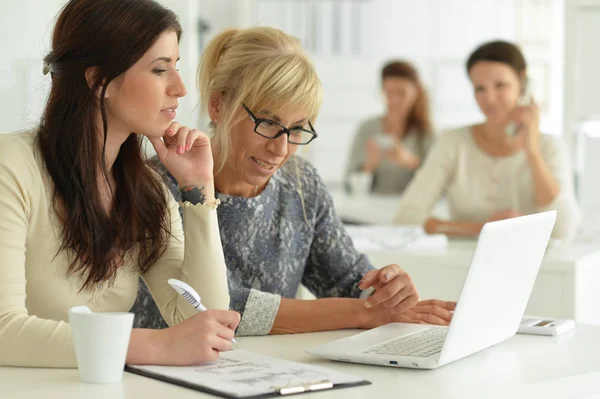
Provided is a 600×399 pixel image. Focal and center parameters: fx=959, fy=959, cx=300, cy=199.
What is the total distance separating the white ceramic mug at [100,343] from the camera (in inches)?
46.8

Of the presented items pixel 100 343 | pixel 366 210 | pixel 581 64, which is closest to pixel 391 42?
pixel 366 210

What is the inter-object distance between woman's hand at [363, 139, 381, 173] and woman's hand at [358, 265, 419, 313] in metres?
3.46

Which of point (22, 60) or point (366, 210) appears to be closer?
point (22, 60)

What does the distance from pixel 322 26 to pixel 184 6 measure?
4176mm

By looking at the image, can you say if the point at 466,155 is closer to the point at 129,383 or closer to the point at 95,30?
the point at 95,30

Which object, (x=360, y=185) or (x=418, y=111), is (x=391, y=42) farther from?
(x=360, y=185)

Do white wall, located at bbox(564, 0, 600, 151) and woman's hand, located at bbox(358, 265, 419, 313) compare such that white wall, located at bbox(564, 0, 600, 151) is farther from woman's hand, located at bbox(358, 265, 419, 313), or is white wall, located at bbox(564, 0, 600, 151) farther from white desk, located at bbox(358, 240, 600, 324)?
woman's hand, located at bbox(358, 265, 419, 313)

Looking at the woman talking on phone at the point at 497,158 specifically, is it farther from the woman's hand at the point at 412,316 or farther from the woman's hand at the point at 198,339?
the woman's hand at the point at 198,339

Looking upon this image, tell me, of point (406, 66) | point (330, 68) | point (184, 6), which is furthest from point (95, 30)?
point (330, 68)

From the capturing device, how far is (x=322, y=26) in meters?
6.89

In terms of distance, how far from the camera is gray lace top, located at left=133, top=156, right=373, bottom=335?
1901mm

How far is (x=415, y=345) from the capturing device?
4.83 feet

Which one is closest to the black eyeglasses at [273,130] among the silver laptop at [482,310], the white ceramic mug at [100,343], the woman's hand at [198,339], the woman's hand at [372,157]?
the silver laptop at [482,310]

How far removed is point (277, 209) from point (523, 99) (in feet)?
5.67
